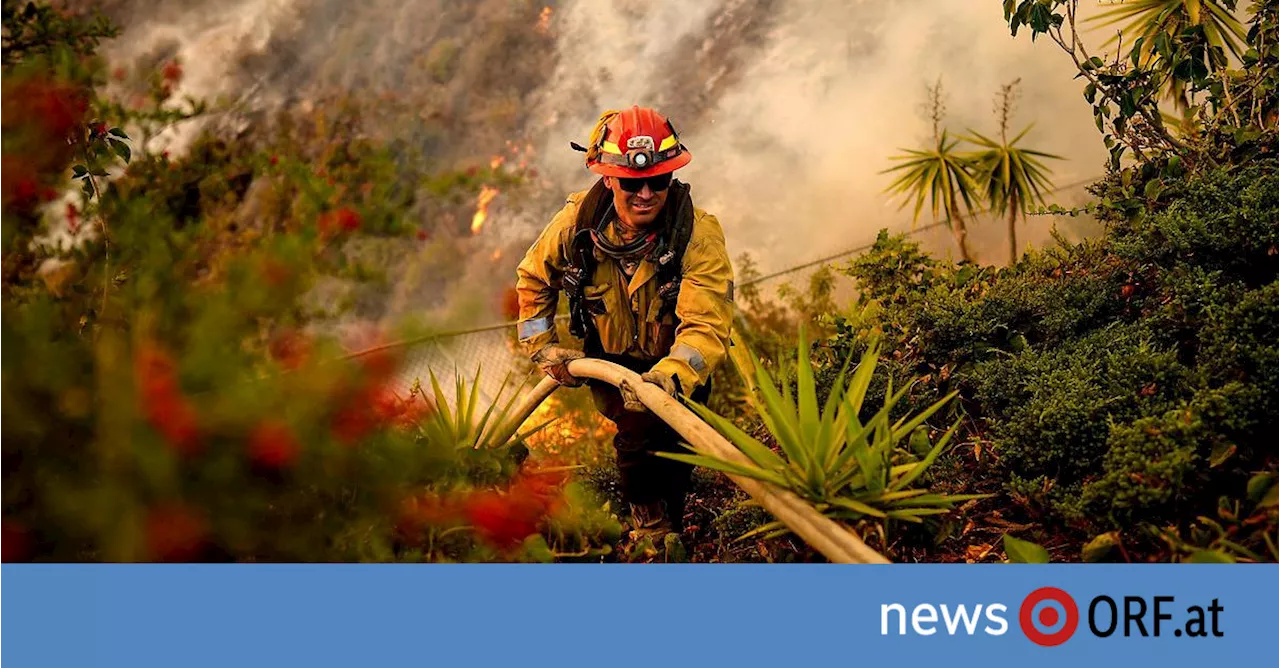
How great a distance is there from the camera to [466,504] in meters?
2.60

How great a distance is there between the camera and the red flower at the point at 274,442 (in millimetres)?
2076

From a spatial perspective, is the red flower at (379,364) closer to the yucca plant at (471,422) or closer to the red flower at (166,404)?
the red flower at (166,404)

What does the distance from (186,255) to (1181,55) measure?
15.6ft

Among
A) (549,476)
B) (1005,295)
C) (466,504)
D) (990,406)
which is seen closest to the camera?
(466,504)

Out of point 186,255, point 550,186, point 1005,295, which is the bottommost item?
point 186,255

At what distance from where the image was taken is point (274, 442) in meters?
2.08

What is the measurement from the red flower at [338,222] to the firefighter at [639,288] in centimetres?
155

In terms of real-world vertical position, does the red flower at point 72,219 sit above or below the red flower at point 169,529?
above

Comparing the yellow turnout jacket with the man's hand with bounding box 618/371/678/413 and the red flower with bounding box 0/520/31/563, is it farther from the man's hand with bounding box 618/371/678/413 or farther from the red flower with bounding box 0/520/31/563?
the red flower with bounding box 0/520/31/563

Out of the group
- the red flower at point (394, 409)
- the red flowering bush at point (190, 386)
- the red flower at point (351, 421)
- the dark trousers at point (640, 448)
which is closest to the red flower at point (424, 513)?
the red flowering bush at point (190, 386)

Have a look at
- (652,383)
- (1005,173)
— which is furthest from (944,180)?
(652,383)

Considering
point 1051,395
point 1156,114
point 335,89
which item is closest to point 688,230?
point 1051,395

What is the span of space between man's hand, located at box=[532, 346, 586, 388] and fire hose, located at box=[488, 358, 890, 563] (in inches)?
15.4

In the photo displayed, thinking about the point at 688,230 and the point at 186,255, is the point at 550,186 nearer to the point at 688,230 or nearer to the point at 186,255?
the point at 688,230
